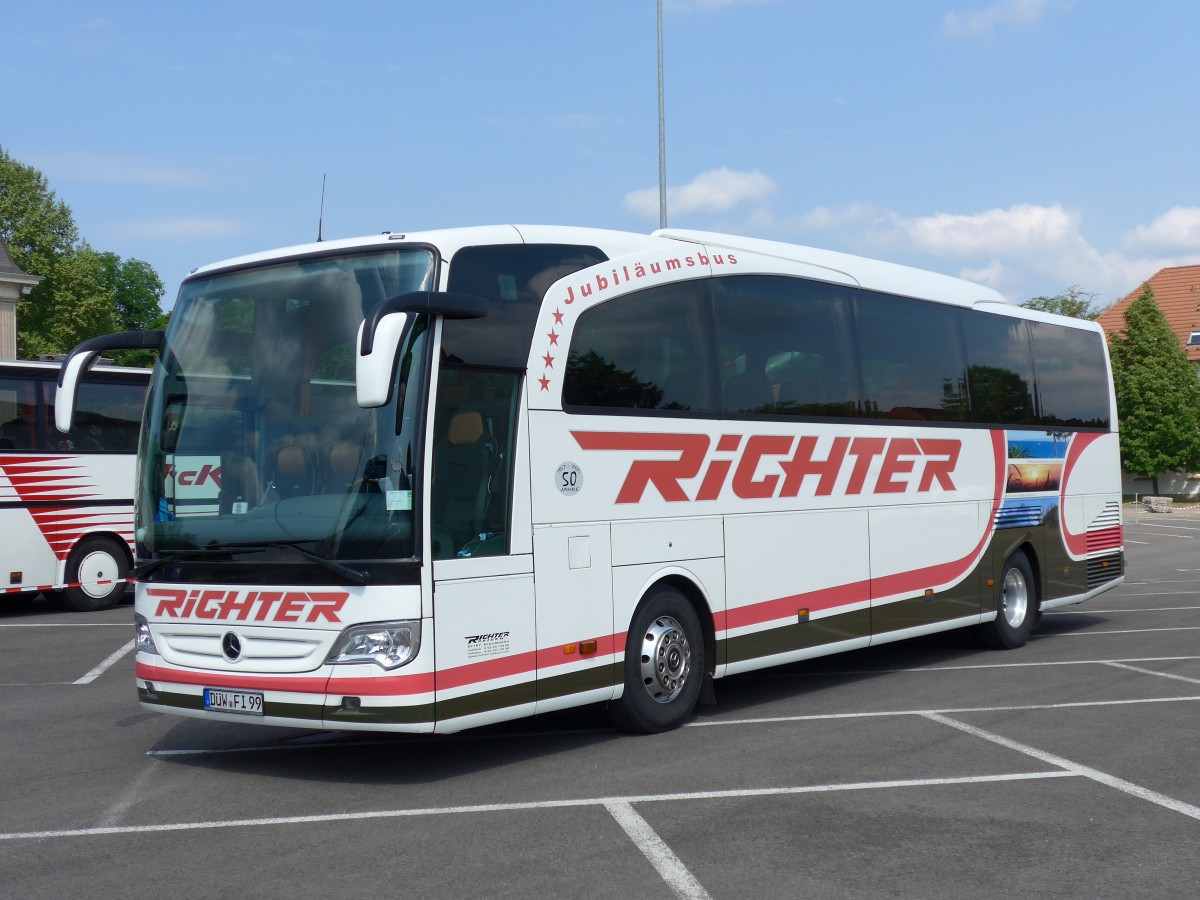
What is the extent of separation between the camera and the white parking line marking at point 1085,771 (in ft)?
22.5

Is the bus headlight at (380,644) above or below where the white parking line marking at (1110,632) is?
above

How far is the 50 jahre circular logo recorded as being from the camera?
8.38m

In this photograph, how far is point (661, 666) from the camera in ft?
29.9

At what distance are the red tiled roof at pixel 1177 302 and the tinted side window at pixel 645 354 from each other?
69.5 m

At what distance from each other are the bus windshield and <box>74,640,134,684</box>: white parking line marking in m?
4.71

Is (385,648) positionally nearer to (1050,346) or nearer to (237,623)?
(237,623)

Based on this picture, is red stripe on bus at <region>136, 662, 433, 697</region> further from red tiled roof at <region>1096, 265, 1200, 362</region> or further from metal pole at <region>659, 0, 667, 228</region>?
red tiled roof at <region>1096, 265, 1200, 362</region>

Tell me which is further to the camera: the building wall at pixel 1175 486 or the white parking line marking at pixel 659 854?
the building wall at pixel 1175 486

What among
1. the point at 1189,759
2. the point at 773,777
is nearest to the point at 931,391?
the point at 1189,759

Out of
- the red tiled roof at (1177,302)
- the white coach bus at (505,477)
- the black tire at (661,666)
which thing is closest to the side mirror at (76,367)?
the white coach bus at (505,477)

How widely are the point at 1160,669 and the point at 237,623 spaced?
8388 millimetres

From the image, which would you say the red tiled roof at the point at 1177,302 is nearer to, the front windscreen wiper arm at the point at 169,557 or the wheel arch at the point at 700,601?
the wheel arch at the point at 700,601

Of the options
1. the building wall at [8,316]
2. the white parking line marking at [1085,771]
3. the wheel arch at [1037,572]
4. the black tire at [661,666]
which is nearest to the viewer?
the white parking line marking at [1085,771]

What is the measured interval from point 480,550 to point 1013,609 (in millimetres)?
8069
